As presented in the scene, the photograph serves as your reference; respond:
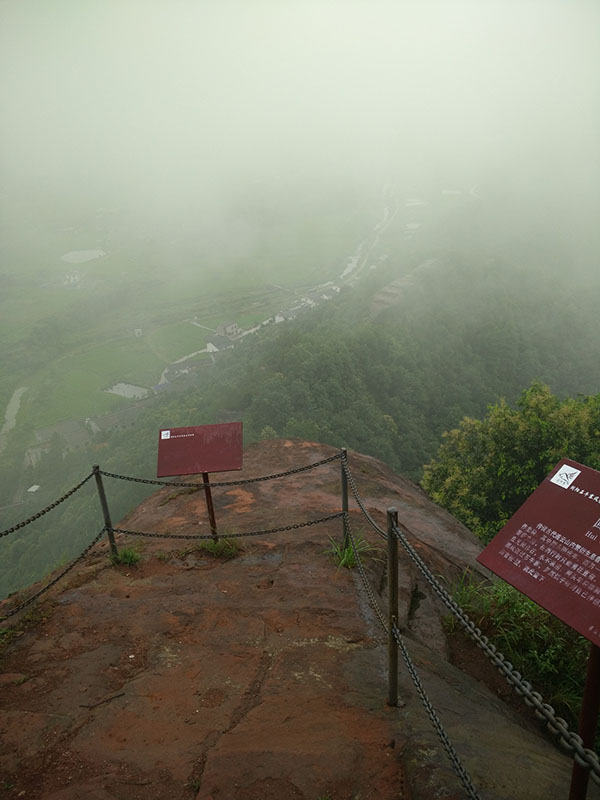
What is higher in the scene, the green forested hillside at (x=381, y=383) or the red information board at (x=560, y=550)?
the red information board at (x=560, y=550)

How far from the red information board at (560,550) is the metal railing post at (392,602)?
0.60 m

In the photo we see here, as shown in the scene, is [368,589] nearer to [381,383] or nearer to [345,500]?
[345,500]

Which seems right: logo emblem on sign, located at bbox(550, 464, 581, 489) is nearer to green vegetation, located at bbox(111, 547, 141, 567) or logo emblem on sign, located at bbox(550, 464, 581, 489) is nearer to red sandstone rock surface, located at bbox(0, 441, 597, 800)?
red sandstone rock surface, located at bbox(0, 441, 597, 800)

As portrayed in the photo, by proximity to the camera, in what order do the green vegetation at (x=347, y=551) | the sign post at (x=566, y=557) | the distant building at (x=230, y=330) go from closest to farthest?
the sign post at (x=566, y=557) < the green vegetation at (x=347, y=551) < the distant building at (x=230, y=330)

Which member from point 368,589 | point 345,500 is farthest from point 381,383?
point 368,589

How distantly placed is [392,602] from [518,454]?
14.4m

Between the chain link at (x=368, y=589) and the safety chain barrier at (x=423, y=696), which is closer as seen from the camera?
the safety chain barrier at (x=423, y=696)

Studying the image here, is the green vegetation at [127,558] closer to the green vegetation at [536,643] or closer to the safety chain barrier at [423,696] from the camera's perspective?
the safety chain barrier at [423,696]

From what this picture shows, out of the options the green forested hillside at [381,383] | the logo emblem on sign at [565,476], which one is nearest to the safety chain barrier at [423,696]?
the logo emblem on sign at [565,476]

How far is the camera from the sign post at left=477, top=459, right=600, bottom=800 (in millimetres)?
2786

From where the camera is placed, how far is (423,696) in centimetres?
336

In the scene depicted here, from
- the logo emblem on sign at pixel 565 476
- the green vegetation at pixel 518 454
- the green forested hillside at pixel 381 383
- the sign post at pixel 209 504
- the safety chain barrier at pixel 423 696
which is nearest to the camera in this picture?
the safety chain barrier at pixel 423 696

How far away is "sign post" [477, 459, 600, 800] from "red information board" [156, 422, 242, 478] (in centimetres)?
405

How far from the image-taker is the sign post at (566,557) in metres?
2.79
